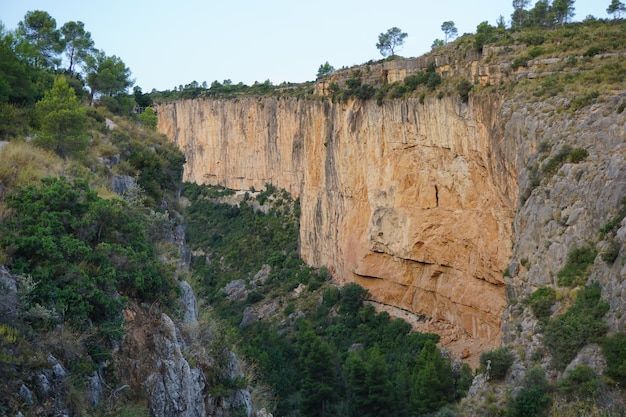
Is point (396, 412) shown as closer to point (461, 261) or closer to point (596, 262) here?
point (461, 261)

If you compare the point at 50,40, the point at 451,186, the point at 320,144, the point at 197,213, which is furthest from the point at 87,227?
the point at 197,213

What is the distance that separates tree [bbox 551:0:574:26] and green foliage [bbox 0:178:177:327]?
3629 centimetres

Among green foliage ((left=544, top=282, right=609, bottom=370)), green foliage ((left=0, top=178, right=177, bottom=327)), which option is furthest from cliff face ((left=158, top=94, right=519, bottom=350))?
green foliage ((left=0, top=178, right=177, bottom=327))

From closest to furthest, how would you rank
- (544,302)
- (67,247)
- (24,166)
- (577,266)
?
1. (67,247)
2. (24,166)
3. (577,266)
4. (544,302)

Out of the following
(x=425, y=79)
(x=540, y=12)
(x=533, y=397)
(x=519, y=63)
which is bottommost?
(x=533, y=397)

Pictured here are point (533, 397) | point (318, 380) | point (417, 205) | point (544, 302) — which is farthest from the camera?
point (417, 205)

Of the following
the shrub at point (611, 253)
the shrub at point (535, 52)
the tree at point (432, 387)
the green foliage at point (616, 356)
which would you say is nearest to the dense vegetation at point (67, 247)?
the green foliage at point (616, 356)

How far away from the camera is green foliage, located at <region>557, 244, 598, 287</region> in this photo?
19031mm

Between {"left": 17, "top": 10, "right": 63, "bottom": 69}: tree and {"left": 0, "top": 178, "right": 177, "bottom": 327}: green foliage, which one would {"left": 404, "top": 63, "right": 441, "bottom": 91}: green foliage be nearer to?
{"left": 17, "top": 10, "right": 63, "bottom": 69}: tree

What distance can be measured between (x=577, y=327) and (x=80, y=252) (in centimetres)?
1198

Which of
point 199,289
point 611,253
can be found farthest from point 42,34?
point 611,253

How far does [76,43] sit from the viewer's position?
3162cm

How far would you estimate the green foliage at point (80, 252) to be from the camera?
10578 mm

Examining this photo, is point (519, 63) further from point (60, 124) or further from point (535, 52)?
point (60, 124)
